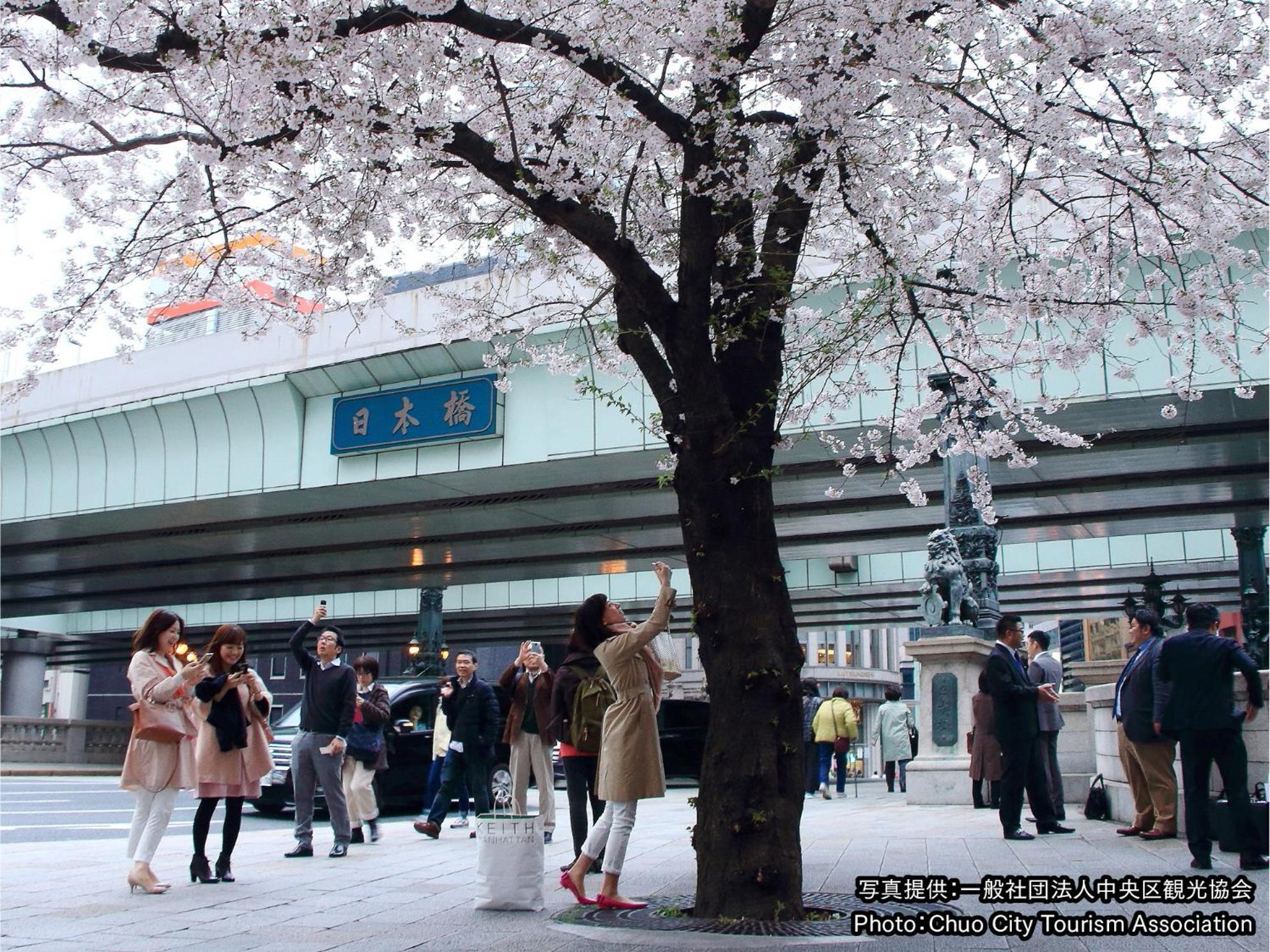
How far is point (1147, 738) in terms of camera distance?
864cm

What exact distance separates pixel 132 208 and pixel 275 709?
64.0 m

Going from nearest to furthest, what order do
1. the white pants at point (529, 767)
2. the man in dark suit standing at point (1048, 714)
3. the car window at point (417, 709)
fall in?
the white pants at point (529, 767)
the man in dark suit standing at point (1048, 714)
the car window at point (417, 709)

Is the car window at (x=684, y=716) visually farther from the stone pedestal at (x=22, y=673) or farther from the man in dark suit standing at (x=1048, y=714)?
the stone pedestal at (x=22, y=673)

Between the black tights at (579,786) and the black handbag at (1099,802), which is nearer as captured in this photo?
the black tights at (579,786)

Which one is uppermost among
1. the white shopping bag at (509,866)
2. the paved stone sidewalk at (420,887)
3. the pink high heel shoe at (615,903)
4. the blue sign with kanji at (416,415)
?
the blue sign with kanji at (416,415)

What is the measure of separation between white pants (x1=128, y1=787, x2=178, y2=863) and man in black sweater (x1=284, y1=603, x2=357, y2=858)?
70.6 inches

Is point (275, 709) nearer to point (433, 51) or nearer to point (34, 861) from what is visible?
point (34, 861)

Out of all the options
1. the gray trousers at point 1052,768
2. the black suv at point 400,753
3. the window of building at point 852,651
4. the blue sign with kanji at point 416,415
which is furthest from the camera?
the window of building at point 852,651

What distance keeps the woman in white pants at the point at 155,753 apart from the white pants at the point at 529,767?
3000 mm

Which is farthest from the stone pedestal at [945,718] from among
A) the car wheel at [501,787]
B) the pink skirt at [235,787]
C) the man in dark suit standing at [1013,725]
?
the pink skirt at [235,787]

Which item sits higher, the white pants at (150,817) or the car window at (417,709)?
the car window at (417,709)

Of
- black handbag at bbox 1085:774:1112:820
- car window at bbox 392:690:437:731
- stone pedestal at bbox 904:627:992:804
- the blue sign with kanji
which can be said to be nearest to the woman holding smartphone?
car window at bbox 392:690:437:731

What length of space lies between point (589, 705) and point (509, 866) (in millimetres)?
1467

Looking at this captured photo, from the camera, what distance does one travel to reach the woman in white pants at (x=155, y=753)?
729 centimetres
